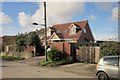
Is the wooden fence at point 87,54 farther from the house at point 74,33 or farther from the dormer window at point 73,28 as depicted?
the dormer window at point 73,28

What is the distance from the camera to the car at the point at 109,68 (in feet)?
43.6

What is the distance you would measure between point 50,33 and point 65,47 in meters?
33.0

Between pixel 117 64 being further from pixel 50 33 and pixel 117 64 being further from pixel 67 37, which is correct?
pixel 50 33

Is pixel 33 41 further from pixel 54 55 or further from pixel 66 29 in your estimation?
pixel 66 29

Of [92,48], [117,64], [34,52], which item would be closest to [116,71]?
[117,64]

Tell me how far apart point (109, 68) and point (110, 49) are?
9537 millimetres

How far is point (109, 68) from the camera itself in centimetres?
1370

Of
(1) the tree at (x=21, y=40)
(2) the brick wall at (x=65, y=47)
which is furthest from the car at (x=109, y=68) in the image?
(1) the tree at (x=21, y=40)

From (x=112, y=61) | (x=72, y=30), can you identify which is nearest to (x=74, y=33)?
(x=72, y=30)

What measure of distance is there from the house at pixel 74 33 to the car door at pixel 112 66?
127 ft

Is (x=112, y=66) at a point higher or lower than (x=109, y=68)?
higher


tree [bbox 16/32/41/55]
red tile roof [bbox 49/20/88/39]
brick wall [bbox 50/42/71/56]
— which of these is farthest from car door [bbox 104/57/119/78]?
red tile roof [bbox 49/20/88/39]

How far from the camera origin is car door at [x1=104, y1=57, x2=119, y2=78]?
43.6 ft

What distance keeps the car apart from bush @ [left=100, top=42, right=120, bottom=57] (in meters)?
8.38
